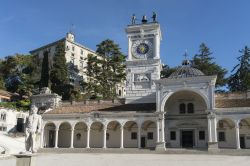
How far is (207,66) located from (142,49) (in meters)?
19.1

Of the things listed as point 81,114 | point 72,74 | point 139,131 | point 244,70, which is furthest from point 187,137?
point 72,74

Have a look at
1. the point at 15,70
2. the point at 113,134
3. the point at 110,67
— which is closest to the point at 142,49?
the point at 113,134

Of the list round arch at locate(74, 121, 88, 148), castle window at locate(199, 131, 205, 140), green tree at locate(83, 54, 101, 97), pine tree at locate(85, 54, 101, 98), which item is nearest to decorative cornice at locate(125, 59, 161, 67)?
round arch at locate(74, 121, 88, 148)

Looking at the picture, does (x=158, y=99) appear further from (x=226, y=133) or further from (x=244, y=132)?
(x=244, y=132)

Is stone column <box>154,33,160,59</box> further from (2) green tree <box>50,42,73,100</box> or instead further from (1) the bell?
(2) green tree <box>50,42,73,100</box>

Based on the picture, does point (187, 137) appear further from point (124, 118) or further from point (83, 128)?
point (83, 128)

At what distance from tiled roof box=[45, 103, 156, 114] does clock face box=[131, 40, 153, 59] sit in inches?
280

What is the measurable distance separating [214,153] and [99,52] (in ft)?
121

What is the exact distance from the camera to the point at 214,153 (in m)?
33.9

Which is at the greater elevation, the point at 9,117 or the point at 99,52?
the point at 99,52

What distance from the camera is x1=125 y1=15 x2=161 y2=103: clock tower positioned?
43.9m

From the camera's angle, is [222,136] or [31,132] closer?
[31,132]

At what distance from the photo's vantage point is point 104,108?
4344 centimetres

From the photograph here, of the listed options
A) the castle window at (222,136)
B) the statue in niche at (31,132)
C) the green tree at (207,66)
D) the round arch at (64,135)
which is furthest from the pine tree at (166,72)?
the statue in niche at (31,132)
